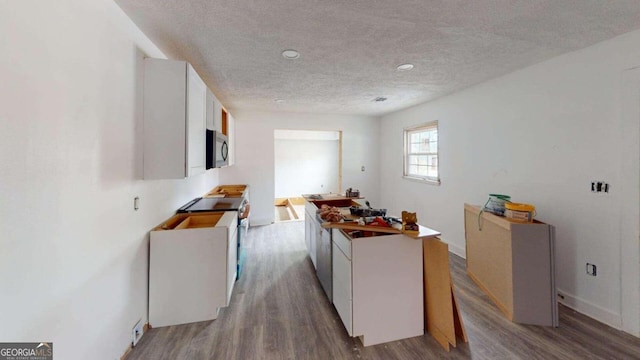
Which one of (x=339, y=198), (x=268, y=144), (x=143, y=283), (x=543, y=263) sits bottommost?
(x=143, y=283)

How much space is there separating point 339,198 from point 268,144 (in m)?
2.60

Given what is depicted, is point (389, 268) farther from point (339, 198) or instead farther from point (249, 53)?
point (249, 53)

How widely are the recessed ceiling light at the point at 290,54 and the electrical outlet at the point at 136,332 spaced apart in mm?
2666

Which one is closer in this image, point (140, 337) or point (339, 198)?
point (140, 337)

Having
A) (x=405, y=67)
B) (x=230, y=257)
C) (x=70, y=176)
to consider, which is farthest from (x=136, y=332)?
(x=405, y=67)

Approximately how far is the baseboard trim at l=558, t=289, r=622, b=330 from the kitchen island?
1.39 m

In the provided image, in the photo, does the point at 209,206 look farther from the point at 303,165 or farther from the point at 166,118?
the point at 303,165

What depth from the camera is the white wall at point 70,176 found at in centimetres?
97

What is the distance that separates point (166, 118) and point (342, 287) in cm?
202

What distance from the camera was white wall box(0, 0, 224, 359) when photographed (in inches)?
38.4

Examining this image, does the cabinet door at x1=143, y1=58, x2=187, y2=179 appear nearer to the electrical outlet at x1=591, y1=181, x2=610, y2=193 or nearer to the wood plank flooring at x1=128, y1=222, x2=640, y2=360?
the wood plank flooring at x1=128, y1=222, x2=640, y2=360

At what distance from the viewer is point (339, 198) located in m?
3.47

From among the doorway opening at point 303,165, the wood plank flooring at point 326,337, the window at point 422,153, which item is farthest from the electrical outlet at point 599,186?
the doorway opening at point 303,165

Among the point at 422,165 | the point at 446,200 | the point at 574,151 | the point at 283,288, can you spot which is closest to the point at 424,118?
the point at 422,165
